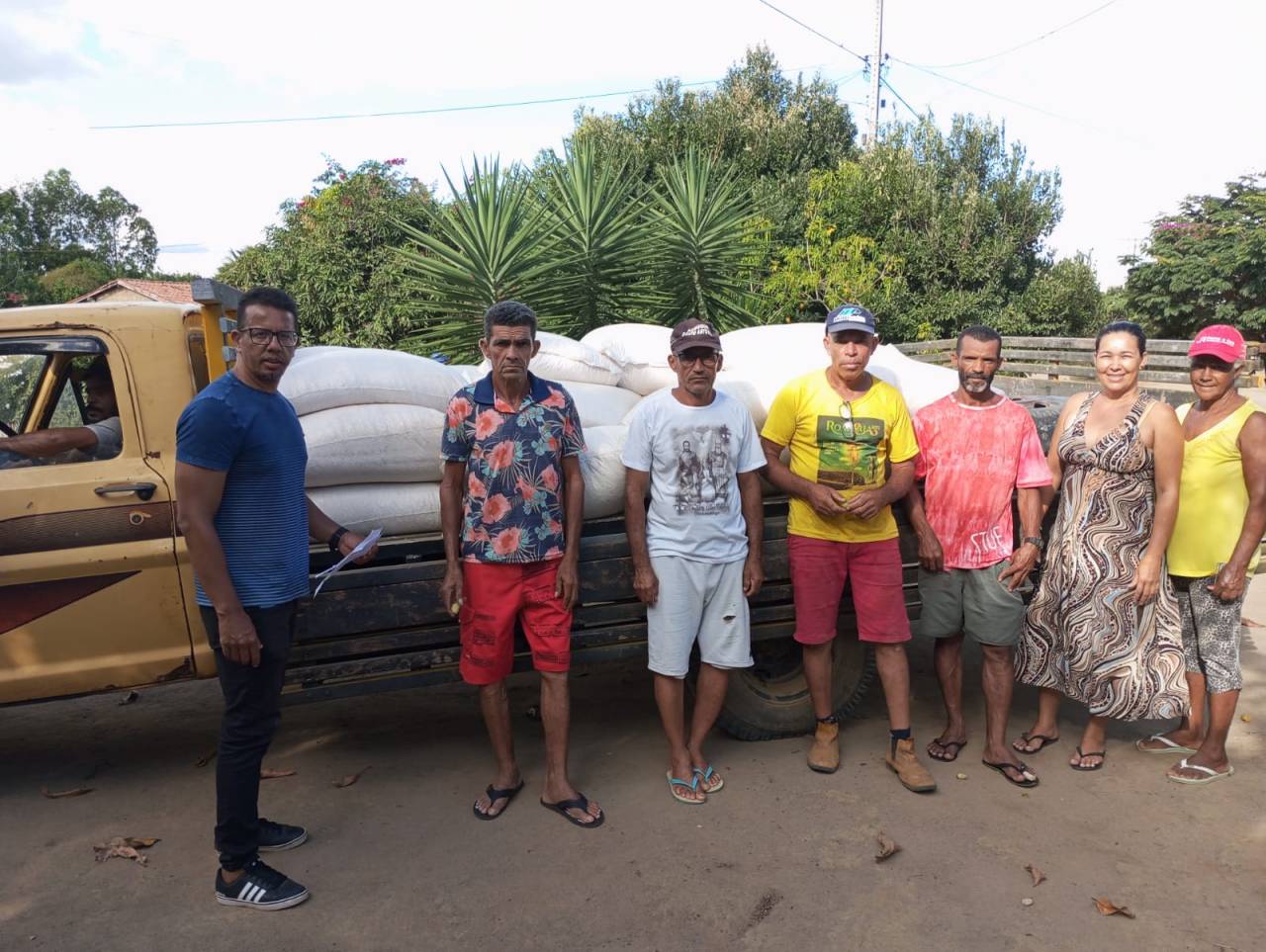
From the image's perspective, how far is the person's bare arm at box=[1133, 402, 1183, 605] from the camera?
362cm

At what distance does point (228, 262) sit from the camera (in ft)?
45.0

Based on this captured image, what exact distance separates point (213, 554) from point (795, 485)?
208 centimetres

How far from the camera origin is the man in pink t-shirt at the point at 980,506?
3713mm

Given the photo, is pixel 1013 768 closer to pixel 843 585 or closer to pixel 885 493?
pixel 843 585

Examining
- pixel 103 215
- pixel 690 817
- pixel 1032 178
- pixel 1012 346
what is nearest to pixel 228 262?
pixel 1012 346

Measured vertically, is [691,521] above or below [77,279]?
below

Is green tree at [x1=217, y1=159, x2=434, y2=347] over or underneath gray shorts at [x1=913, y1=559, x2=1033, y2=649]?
over

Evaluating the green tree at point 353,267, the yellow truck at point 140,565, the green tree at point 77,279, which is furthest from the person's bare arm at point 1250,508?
the green tree at point 77,279

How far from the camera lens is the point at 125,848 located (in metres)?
3.30

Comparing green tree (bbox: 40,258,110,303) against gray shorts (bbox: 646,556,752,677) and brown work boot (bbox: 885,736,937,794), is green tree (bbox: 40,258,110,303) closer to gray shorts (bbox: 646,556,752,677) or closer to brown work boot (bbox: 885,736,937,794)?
gray shorts (bbox: 646,556,752,677)

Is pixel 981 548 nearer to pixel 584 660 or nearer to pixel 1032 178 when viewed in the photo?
pixel 584 660

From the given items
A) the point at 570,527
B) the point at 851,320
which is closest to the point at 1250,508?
the point at 851,320

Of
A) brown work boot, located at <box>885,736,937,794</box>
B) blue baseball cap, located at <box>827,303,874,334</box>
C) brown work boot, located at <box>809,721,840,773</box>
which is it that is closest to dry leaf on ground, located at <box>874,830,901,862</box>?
brown work boot, located at <box>885,736,937,794</box>

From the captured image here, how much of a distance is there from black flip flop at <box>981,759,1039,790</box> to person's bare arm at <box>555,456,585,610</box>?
1.91 m
